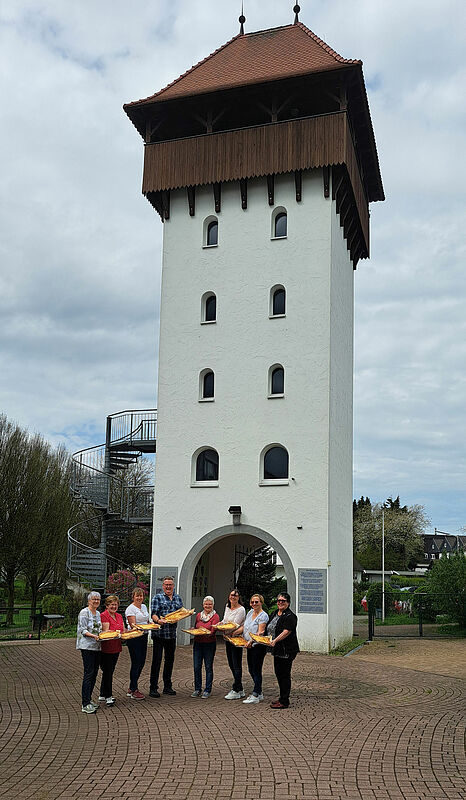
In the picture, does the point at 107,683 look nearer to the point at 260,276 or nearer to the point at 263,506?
the point at 263,506

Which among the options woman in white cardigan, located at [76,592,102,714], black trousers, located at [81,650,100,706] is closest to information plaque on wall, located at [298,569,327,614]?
woman in white cardigan, located at [76,592,102,714]

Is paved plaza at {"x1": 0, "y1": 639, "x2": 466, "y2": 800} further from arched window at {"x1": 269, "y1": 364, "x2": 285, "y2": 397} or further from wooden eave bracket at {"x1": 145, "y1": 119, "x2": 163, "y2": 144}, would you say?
wooden eave bracket at {"x1": 145, "y1": 119, "x2": 163, "y2": 144}

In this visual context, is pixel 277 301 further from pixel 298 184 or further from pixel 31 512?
pixel 31 512

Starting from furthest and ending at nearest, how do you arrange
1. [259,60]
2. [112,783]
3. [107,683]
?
[259,60]
[107,683]
[112,783]

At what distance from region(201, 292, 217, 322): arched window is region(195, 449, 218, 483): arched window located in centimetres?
404

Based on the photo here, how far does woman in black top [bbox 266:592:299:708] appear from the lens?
1167 centimetres

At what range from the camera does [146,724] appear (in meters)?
10.9

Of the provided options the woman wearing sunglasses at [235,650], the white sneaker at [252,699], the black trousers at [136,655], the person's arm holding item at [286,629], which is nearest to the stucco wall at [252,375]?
the woman wearing sunglasses at [235,650]

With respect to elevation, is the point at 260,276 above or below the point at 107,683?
above

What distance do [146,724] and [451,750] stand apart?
13.0 feet

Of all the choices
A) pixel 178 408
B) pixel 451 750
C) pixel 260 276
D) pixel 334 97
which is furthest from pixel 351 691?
pixel 334 97

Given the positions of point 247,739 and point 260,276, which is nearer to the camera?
point 247,739

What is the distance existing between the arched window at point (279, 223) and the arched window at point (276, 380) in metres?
3.99

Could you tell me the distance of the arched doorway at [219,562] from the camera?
71.9 feet
